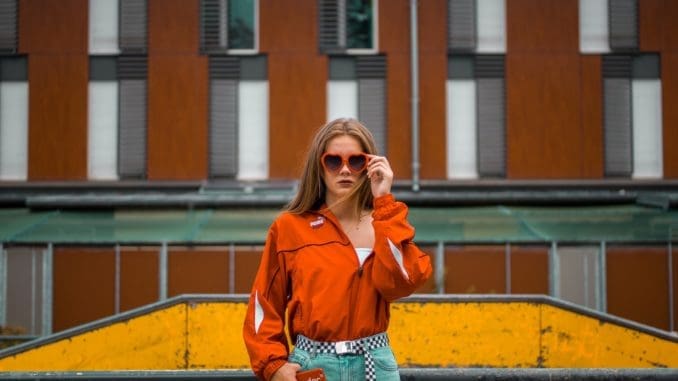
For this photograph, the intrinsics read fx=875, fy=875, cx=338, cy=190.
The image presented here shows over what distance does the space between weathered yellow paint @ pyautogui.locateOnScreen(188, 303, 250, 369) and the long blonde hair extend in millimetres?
5592

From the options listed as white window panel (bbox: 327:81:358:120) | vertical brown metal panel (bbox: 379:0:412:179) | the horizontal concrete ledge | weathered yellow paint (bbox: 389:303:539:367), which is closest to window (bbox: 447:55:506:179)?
vertical brown metal panel (bbox: 379:0:412:179)

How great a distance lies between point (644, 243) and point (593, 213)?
1.34 meters

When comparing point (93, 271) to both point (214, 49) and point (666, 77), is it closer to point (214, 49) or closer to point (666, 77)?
point (214, 49)

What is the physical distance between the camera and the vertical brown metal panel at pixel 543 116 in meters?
19.0

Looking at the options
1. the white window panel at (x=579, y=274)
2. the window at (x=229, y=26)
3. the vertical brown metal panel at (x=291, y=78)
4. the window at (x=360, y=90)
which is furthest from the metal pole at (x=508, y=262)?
the window at (x=229, y=26)

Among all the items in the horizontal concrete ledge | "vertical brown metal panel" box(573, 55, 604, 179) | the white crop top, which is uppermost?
"vertical brown metal panel" box(573, 55, 604, 179)

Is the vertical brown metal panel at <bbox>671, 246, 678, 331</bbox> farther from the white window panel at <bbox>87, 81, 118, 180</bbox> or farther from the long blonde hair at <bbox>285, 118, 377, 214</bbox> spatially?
the long blonde hair at <bbox>285, 118, 377, 214</bbox>

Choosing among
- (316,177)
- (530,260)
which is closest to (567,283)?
(530,260)

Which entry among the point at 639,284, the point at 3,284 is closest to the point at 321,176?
the point at 3,284

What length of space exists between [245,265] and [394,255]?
48.1 feet

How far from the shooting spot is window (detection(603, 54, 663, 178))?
19156 mm

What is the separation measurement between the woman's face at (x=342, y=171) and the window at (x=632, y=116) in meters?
16.7

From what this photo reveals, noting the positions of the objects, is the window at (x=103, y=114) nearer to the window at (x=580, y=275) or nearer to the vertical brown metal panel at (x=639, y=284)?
the window at (x=580, y=275)

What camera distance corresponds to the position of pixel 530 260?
57.5ft
